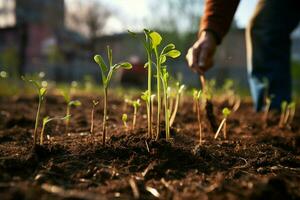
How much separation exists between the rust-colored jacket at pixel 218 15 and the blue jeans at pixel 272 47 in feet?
2.99

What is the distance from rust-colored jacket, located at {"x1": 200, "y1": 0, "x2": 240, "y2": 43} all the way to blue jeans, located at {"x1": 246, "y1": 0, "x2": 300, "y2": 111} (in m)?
0.91

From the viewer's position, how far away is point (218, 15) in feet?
7.77

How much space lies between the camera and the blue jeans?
10.4ft

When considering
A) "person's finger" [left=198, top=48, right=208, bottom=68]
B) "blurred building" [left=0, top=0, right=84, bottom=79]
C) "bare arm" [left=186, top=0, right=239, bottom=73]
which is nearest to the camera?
"person's finger" [left=198, top=48, right=208, bottom=68]

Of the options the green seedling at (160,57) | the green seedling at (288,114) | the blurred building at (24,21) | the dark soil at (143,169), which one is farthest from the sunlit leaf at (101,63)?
the blurred building at (24,21)

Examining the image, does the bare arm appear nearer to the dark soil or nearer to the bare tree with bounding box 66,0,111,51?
the dark soil

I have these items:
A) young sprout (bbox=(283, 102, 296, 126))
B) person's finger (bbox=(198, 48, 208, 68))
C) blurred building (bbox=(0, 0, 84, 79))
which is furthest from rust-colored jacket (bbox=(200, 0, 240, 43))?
blurred building (bbox=(0, 0, 84, 79))

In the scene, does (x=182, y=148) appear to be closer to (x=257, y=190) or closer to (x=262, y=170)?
(x=262, y=170)

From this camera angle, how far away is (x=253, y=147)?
5.27 feet

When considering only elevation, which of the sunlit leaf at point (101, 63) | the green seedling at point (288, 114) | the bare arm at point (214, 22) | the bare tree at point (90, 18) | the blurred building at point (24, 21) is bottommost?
the green seedling at point (288, 114)

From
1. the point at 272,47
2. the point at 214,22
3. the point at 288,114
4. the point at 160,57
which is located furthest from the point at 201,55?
the point at 272,47

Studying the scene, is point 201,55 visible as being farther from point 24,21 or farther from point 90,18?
point 90,18

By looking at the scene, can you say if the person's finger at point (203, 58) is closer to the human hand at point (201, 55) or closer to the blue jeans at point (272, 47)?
the human hand at point (201, 55)

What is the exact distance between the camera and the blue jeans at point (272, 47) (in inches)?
124
